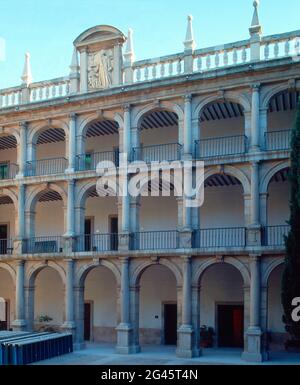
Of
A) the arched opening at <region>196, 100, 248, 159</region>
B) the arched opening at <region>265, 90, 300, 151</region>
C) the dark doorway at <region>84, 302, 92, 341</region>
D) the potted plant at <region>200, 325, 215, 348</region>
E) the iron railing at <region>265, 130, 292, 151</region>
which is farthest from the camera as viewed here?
the dark doorway at <region>84, 302, 92, 341</region>

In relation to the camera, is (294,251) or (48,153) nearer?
(294,251)

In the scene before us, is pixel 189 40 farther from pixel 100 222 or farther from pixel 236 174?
pixel 100 222

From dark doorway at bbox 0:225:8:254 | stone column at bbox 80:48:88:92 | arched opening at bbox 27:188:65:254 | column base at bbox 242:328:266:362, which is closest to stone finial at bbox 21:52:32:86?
stone column at bbox 80:48:88:92

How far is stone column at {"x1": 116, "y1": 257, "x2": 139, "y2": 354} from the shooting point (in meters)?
23.1

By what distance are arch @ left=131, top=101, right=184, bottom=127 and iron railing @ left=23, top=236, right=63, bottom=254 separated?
722 centimetres

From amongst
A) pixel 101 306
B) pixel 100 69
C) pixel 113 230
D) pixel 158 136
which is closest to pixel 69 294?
pixel 101 306

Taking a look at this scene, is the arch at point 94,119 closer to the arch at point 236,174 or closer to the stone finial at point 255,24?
the arch at point 236,174

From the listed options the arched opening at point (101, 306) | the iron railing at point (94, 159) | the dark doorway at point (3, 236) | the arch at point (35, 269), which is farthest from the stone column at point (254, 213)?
the dark doorway at point (3, 236)

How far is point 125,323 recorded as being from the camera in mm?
23281

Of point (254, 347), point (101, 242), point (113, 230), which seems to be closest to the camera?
point (254, 347)

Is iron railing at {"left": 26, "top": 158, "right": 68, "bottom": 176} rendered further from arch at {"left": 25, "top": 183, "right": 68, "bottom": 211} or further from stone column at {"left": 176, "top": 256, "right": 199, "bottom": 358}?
stone column at {"left": 176, "top": 256, "right": 199, "bottom": 358}

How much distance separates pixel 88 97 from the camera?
25.1 meters

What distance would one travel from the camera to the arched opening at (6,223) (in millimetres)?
29312

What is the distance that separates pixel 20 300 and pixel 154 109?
1104 centimetres
